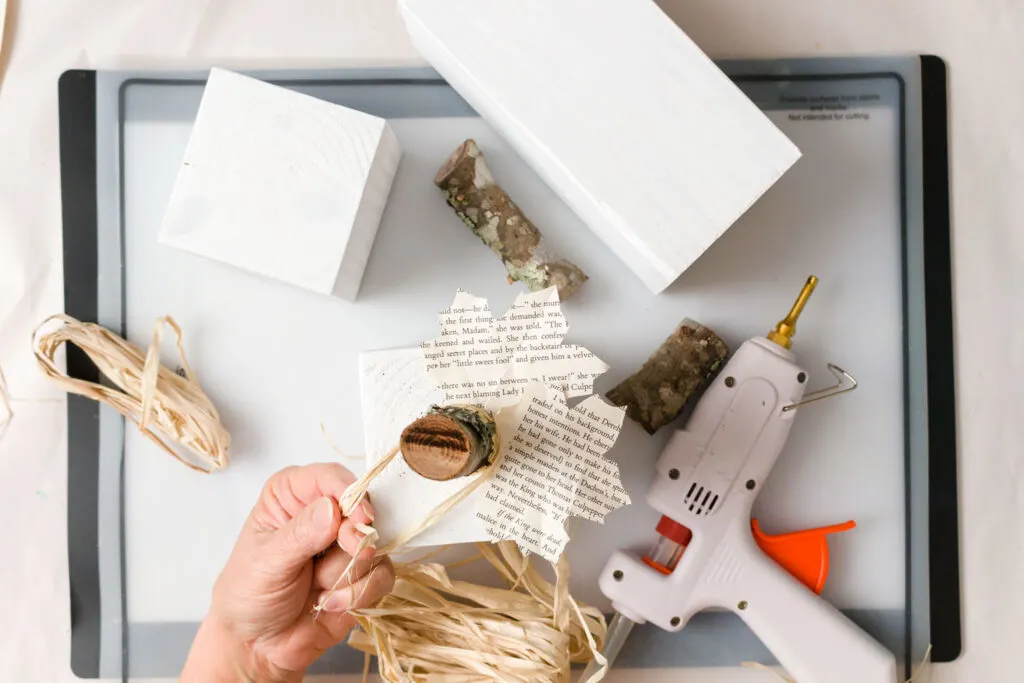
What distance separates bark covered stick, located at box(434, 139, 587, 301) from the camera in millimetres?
702

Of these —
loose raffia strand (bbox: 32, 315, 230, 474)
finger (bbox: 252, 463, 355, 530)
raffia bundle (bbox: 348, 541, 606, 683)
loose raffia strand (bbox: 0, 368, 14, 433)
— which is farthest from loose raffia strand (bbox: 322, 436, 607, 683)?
loose raffia strand (bbox: 0, 368, 14, 433)

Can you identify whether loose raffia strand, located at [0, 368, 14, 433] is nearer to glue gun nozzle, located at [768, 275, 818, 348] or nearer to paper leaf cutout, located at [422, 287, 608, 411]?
paper leaf cutout, located at [422, 287, 608, 411]

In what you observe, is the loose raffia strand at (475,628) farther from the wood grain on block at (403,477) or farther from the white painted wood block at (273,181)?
the white painted wood block at (273,181)

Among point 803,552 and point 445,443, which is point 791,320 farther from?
point 445,443

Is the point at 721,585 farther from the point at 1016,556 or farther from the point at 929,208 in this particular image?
the point at 929,208

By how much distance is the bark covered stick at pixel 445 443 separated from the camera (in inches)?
15.7

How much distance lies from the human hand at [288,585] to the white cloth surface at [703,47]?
5.4 inches

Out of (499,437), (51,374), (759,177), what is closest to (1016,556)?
(759,177)

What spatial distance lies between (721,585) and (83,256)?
0.68 metres

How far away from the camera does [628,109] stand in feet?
2.04

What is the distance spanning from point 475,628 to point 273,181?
0.42 metres

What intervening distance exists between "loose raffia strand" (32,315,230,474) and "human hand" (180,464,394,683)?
128 millimetres

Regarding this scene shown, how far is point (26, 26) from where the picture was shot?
0.75 meters

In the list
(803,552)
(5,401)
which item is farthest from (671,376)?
(5,401)
